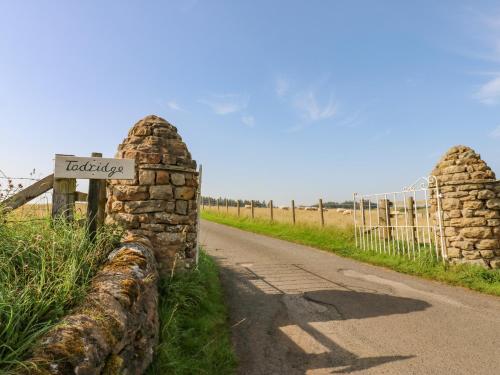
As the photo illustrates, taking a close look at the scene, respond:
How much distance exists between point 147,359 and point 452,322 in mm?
4652

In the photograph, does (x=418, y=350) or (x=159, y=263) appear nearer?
(x=418, y=350)

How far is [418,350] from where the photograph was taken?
166 inches

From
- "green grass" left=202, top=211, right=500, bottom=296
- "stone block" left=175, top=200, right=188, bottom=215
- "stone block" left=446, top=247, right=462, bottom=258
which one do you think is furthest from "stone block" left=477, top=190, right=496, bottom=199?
"stone block" left=175, top=200, right=188, bottom=215

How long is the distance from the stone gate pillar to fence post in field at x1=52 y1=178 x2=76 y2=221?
733 millimetres

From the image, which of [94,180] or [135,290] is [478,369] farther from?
[94,180]

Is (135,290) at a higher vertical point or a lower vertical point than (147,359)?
higher

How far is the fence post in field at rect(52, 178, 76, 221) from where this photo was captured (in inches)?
177

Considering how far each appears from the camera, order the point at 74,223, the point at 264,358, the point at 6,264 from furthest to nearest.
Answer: the point at 74,223
the point at 264,358
the point at 6,264

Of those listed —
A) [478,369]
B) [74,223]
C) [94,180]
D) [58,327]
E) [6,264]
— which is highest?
[94,180]

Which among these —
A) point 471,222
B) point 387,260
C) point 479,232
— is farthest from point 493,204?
point 387,260

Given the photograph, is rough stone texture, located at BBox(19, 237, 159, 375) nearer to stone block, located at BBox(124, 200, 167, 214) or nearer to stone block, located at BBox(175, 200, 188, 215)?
stone block, located at BBox(124, 200, 167, 214)

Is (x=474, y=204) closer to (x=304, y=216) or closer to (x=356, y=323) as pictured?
(x=356, y=323)

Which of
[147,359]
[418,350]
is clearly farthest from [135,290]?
A: [418,350]

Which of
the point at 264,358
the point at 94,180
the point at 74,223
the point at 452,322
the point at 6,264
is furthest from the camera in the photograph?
the point at 452,322
